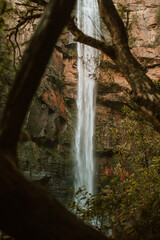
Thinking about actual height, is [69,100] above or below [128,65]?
above

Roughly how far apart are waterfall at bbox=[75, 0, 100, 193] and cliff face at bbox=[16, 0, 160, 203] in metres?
0.53

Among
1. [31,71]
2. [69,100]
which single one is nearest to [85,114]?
[69,100]

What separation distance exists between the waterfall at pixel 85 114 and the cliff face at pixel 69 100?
527mm

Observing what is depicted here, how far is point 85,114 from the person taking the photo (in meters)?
18.2

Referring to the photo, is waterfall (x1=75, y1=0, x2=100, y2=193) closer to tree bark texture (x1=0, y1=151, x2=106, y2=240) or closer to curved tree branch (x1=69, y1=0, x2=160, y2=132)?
curved tree branch (x1=69, y1=0, x2=160, y2=132)

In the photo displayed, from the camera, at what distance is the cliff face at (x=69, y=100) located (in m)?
14.2

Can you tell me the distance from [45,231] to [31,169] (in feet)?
38.0

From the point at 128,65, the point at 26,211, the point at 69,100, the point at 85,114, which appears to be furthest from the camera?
the point at 85,114

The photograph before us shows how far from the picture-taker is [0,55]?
9.46 ft

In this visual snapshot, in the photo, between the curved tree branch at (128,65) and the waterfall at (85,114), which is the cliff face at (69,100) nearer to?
the waterfall at (85,114)

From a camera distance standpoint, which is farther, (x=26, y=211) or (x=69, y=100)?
(x=69, y=100)

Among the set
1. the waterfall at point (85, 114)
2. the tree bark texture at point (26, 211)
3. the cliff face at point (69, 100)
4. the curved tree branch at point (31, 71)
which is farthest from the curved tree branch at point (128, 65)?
the waterfall at point (85, 114)

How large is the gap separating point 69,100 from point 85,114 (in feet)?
6.09

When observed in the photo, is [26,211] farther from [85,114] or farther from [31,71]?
[85,114]
